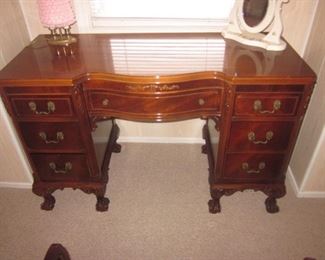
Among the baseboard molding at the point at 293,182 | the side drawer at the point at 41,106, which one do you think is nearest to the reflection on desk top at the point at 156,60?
the side drawer at the point at 41,106

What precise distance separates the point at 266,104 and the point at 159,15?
93cm

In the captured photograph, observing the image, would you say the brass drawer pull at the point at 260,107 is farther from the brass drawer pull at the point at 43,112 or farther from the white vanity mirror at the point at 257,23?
the brass drawer pull at the point at 43,112

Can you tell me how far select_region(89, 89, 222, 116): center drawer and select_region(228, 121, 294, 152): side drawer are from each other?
0.56ft

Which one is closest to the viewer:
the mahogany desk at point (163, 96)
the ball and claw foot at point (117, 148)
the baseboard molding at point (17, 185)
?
the mahogany desk at point (163, 96)

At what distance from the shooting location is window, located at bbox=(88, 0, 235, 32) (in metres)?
1.73

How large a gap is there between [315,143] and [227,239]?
30.7 inches

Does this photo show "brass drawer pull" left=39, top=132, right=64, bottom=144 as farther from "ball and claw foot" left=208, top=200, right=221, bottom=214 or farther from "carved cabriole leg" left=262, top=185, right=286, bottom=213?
"carved cabriole leg" left=262, top=185, right=286, bottom=213

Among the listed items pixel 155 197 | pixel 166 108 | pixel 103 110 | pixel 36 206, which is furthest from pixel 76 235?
pixel 166 108

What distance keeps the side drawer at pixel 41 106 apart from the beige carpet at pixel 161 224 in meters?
0.75

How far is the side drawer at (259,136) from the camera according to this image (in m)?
1.41

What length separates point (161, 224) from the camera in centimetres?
172

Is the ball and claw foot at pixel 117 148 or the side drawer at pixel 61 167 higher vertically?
the side drawer at pixel 61 167

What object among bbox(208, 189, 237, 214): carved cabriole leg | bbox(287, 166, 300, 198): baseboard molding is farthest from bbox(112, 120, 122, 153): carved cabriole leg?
bbox(287, 166, 300, 198): baseboard molding

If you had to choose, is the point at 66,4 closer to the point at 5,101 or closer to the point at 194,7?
the point at 5,101
